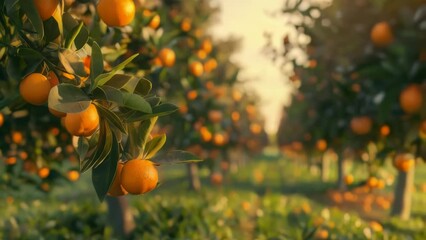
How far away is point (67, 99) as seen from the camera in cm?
228

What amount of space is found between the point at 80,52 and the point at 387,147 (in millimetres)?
4838

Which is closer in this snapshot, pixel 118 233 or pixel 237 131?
pixel 118 233

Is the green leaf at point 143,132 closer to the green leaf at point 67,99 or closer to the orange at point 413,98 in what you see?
the green leaf at point 67,99

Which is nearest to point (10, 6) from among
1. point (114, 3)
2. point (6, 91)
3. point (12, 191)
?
point (114, 3)

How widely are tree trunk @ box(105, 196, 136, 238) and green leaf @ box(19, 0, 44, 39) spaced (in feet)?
16.0

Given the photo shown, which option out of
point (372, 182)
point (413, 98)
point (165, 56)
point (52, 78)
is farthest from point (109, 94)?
point (372, 182)

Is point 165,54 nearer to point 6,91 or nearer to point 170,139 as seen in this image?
point 6,91

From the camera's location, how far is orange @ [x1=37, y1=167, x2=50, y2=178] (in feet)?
20.0

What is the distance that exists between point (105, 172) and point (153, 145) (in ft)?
1.21

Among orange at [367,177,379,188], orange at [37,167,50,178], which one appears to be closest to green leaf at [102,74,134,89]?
orange at [37,167,50,178]

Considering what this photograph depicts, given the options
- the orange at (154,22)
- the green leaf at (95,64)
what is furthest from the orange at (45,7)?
the orange at (154,22)

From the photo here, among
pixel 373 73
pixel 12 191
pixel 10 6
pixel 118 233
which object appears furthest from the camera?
pixel 118 233

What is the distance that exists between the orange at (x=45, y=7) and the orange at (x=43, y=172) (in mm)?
3893

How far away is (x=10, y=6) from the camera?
7.91 ft
